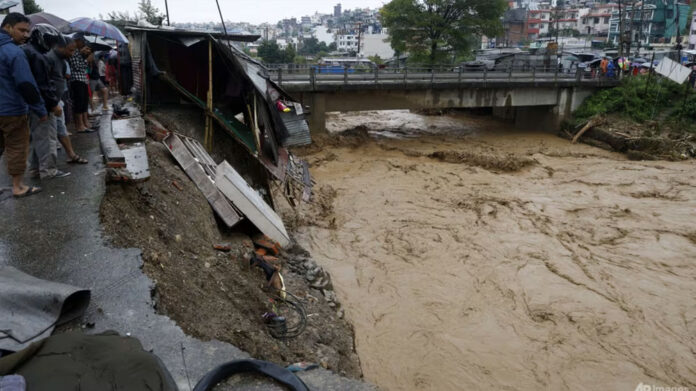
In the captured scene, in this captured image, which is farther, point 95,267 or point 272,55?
point 272,55

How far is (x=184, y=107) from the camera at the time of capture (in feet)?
33.9

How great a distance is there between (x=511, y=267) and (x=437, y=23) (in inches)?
955

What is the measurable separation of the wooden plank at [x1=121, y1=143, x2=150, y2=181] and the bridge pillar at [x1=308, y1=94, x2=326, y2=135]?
455 inches

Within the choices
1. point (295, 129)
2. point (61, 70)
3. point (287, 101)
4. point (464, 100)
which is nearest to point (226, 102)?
point (287, 101)

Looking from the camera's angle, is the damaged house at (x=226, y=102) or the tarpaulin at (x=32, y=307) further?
the damaged house at (x=226, y=102)

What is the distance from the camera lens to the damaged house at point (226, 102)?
30.9ft

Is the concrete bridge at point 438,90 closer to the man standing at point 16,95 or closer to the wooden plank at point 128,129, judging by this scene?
the wooden plank at point 128,129

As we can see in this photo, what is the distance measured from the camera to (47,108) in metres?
5.39

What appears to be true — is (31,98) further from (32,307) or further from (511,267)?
(511,267)

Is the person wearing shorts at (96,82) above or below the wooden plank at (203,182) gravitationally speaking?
above

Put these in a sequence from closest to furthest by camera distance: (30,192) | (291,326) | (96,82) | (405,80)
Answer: (30,192) → (291,326) → (96,82) → (405,80)

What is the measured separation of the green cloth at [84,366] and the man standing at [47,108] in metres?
3.54

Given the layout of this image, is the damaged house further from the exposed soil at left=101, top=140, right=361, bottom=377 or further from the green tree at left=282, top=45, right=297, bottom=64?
the green tree at left=282, top=45, right=297, bottom=64

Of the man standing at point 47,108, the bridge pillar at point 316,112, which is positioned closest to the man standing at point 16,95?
the man standing at point 47,108
